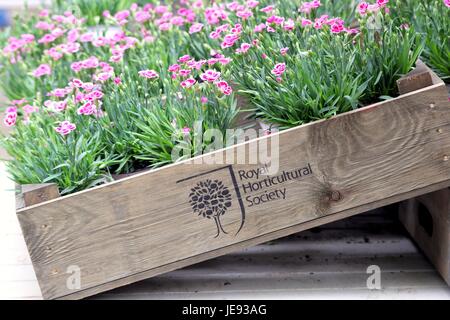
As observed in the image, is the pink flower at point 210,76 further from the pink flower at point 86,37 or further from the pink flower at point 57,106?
the pink flower at point 86,37

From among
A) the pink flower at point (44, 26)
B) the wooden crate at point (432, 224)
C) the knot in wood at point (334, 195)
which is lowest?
the wooden crate at point (432, 224)

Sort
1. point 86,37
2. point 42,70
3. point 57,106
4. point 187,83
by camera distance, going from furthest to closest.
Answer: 1. point 86,37
2. point 42,70
3. point 57,106
4. point 187,83

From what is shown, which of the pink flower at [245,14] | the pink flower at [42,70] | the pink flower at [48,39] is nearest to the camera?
the pink flower at [245,14]

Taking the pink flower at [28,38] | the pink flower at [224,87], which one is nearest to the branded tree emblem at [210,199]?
the pink flower at [224,87]

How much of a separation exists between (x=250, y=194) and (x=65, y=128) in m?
0.61

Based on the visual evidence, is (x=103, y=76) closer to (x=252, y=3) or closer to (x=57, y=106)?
(x=57, y=106)

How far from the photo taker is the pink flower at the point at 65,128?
218cm

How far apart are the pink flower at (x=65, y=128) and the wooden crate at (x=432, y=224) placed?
1205 mm

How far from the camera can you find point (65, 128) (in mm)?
2184

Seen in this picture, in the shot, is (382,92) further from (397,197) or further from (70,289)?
(70,289)

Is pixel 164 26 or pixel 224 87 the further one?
pixel 164 26

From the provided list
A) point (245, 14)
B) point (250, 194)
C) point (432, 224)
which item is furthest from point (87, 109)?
point (432, 224)
